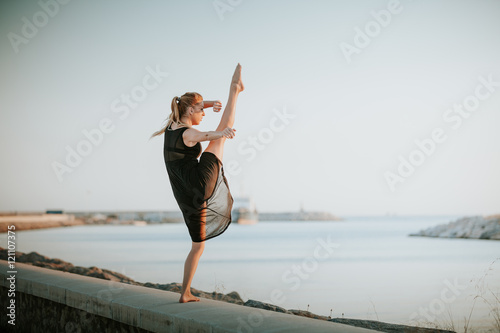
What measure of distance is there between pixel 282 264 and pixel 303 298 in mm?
8732

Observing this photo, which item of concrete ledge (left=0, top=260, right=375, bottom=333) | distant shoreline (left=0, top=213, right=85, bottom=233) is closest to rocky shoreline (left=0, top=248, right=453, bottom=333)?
concrete ledge (left=0, top=260, right=375, bottom=333)

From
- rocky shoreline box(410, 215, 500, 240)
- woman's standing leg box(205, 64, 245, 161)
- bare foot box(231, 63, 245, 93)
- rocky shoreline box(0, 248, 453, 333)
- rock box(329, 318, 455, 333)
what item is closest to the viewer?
woman's standing leg box(205, 64, 245, 161)

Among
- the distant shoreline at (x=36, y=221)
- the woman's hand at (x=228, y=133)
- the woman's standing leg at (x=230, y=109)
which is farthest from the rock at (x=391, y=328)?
the distant shoreline at (x=36, y=221)

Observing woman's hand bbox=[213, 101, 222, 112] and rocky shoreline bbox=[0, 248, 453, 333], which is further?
rocky shoreline bbox=[0, 248, 453, 333]

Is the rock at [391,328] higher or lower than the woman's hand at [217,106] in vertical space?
lower

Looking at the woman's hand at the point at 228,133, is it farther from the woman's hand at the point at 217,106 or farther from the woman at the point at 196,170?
the woman's hand at the point at 217,106

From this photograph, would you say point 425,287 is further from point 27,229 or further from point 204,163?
point 27,229

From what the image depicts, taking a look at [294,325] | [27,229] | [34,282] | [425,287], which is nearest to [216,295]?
[34,282]

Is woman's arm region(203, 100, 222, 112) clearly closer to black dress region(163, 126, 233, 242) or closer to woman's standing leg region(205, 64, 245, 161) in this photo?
woman's standing leg region(205, 64, 245, 161)

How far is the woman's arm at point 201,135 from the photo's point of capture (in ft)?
9.12

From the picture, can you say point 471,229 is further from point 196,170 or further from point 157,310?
point 157,310

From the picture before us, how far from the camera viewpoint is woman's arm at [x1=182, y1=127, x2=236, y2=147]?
9.12 ft

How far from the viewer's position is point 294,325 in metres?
2.37

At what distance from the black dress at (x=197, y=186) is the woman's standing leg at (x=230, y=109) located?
0.04 m
